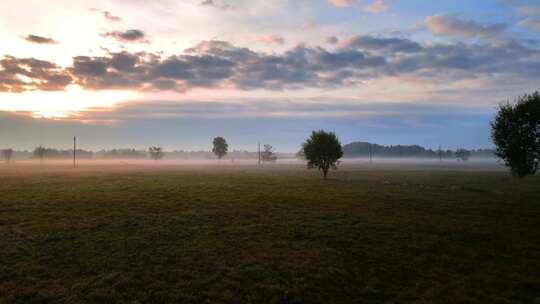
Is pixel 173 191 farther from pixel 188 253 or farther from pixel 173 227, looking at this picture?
pixel 188 253

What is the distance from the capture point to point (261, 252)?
731 inches

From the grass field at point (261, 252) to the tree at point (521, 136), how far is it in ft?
26.4

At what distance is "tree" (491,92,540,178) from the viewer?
123 ft

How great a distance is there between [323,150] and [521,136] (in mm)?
32336

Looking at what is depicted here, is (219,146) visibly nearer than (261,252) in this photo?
Answer: No

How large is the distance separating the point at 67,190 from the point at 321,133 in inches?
1790

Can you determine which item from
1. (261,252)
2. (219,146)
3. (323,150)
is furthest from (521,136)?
(219,146)

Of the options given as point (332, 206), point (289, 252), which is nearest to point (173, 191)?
point (332, 206)

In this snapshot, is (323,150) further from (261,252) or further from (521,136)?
(261,252)

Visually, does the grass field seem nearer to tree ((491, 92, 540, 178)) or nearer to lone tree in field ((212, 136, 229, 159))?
tree ((491, 92, 540, 178))

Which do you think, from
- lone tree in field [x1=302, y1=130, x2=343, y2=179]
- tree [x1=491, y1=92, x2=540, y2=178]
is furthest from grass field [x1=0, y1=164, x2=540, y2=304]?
lone tree in field [x1=302, y1=130, x2=343, y2=179]

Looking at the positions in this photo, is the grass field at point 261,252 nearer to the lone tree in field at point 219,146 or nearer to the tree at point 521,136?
the tree at point 521,136

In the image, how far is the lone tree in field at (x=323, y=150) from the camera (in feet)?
209

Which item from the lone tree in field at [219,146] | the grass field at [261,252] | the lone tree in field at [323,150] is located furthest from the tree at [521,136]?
the lone tree in field at [219,146]
